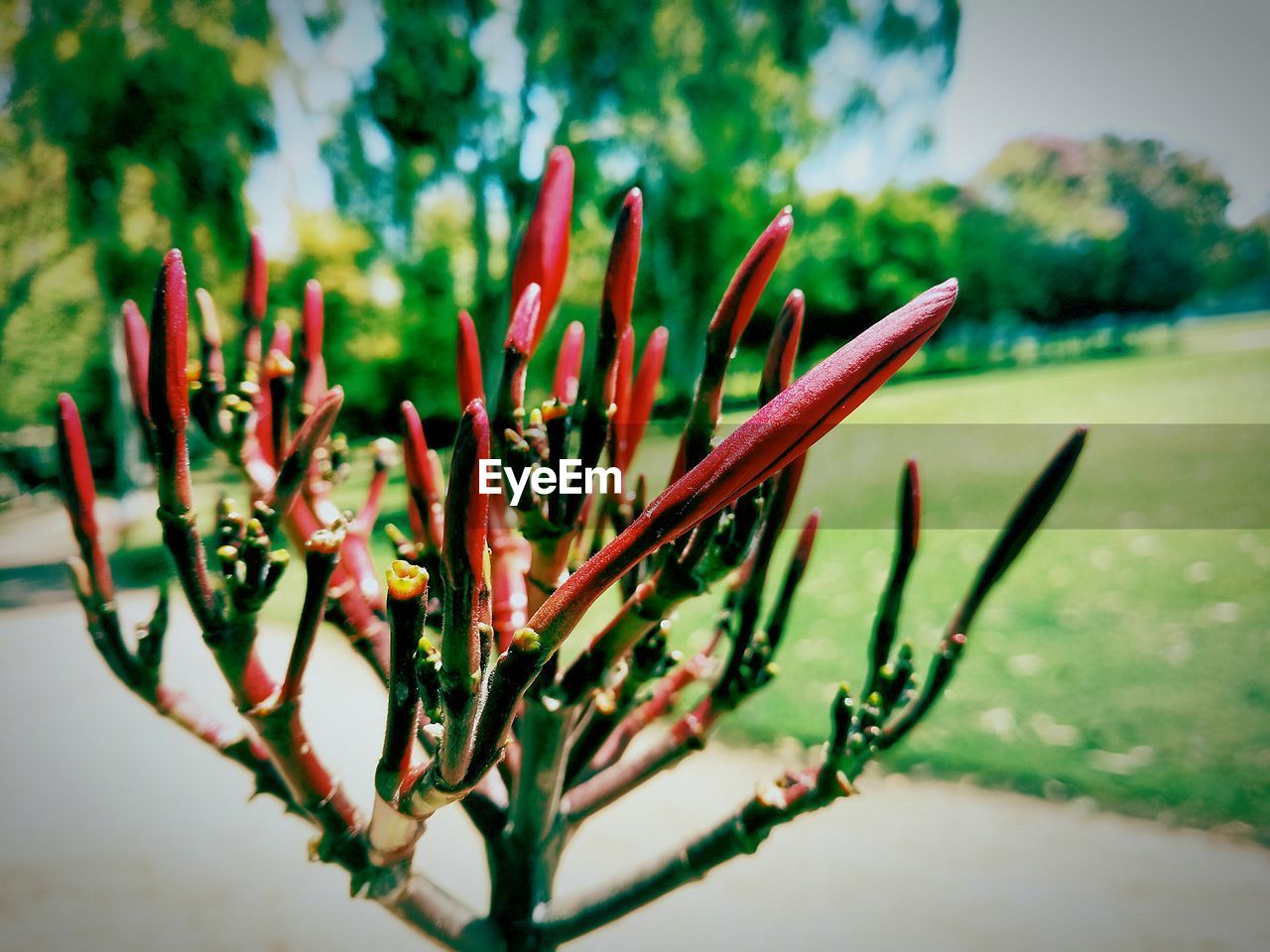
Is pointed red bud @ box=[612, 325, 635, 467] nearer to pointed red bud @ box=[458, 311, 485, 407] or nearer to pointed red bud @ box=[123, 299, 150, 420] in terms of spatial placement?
pointed red bud @ box=[458, 311, 485, 407]

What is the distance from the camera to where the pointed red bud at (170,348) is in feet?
2.69

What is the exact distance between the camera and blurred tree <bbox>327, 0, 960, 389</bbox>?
10.3 m

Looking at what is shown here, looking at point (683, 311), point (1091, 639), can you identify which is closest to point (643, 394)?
point (1091, 639)

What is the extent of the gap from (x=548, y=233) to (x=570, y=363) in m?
0.25

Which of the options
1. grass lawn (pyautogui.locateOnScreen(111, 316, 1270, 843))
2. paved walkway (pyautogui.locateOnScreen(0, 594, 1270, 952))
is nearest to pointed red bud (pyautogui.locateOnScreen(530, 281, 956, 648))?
paved walkway (pyautogui.locateOnScreen(0, 594, 1270, 952))

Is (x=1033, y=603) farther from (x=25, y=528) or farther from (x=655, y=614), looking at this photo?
(x=25, y=528)

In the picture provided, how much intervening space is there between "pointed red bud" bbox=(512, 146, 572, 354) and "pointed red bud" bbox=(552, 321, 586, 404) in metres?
0.16

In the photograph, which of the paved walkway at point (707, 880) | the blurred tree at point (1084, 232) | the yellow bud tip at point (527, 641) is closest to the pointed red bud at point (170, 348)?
the yellow bud tip at point (527, 641)

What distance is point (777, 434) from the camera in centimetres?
59

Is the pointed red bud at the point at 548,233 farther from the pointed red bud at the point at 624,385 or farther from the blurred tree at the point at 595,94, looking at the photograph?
the blurred tree at the point at 595,94

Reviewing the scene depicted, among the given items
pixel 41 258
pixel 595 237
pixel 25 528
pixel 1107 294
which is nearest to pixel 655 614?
pixel 41 258

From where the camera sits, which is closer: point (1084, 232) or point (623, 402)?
point (623, 402)

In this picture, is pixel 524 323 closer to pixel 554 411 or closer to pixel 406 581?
pixel 554 411

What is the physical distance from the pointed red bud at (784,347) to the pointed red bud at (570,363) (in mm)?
360
